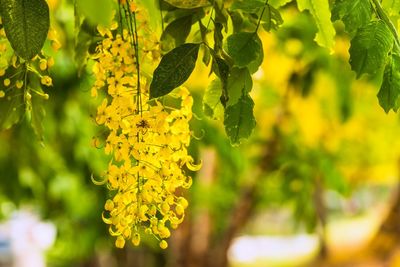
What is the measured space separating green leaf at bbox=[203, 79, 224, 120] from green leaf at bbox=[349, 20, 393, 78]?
0.20 metres

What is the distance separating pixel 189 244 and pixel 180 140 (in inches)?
138

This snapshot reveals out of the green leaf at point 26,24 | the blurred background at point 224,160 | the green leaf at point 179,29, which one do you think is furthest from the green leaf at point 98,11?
the blurred background at point 224,160

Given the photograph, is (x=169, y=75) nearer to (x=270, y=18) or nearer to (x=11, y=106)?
(x=270, y=18)

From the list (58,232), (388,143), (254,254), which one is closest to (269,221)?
(254,254)

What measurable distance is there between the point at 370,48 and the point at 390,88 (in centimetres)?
6

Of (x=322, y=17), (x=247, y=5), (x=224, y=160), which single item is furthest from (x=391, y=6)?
(x=224, y=160)

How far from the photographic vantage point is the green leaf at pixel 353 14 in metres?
1.10

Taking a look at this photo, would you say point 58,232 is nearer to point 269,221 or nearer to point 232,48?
point 232,48

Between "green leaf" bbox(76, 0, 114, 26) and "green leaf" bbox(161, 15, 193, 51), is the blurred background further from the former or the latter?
"green leaf" bbox(76, 0, 114, 26)

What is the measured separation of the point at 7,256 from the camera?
14.2 meters

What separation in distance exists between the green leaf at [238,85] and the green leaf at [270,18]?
0.11 m

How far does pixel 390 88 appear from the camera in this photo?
3.62 feet

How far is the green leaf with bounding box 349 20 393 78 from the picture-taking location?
109 centimetres

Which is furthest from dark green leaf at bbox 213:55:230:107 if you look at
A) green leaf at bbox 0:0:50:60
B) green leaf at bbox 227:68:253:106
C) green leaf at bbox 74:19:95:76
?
green leaf at bbox 74:19:95:76
